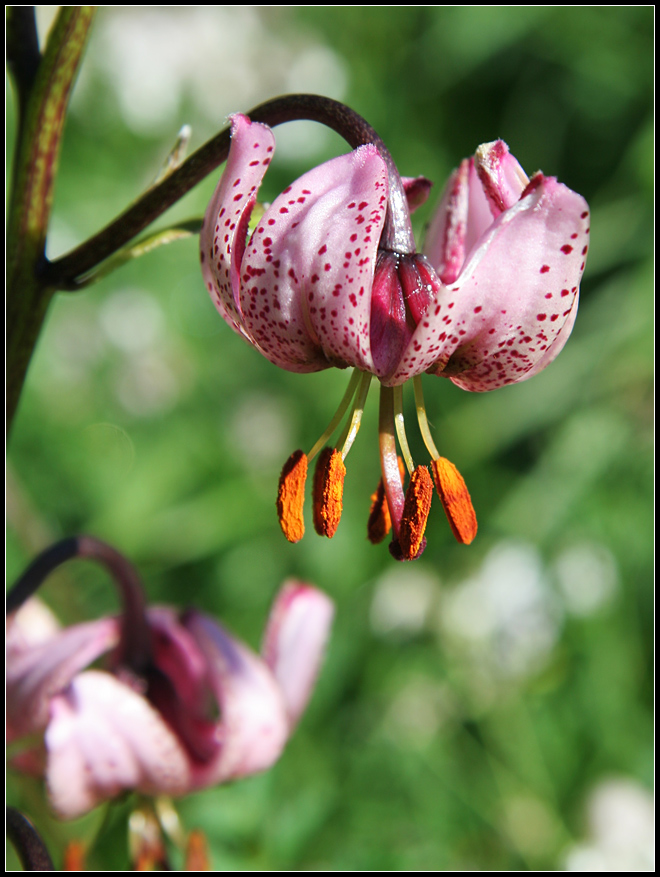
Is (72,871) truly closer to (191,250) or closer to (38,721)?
(38,721)

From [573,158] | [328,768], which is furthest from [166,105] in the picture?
[328,768]

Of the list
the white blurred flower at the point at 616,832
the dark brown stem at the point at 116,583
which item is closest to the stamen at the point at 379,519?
the dark brown stem at the point at 116,583

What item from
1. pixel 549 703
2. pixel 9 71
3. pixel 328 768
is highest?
pixel 9 71

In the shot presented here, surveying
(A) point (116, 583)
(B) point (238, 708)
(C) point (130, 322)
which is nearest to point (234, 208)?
(A) point (116, 583)

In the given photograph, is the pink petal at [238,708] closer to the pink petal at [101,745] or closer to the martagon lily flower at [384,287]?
the pink petal at [101,745]

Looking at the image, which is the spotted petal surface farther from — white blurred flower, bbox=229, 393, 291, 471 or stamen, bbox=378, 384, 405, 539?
white blurred flower, bbox=229, 393, 291, 471

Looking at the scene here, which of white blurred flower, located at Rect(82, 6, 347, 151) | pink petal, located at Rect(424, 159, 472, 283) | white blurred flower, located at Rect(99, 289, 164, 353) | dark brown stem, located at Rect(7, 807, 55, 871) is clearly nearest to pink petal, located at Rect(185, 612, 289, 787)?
dark brown stem, located at Rect(7, 807, 55, 871)

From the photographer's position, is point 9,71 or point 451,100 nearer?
point 9,71
